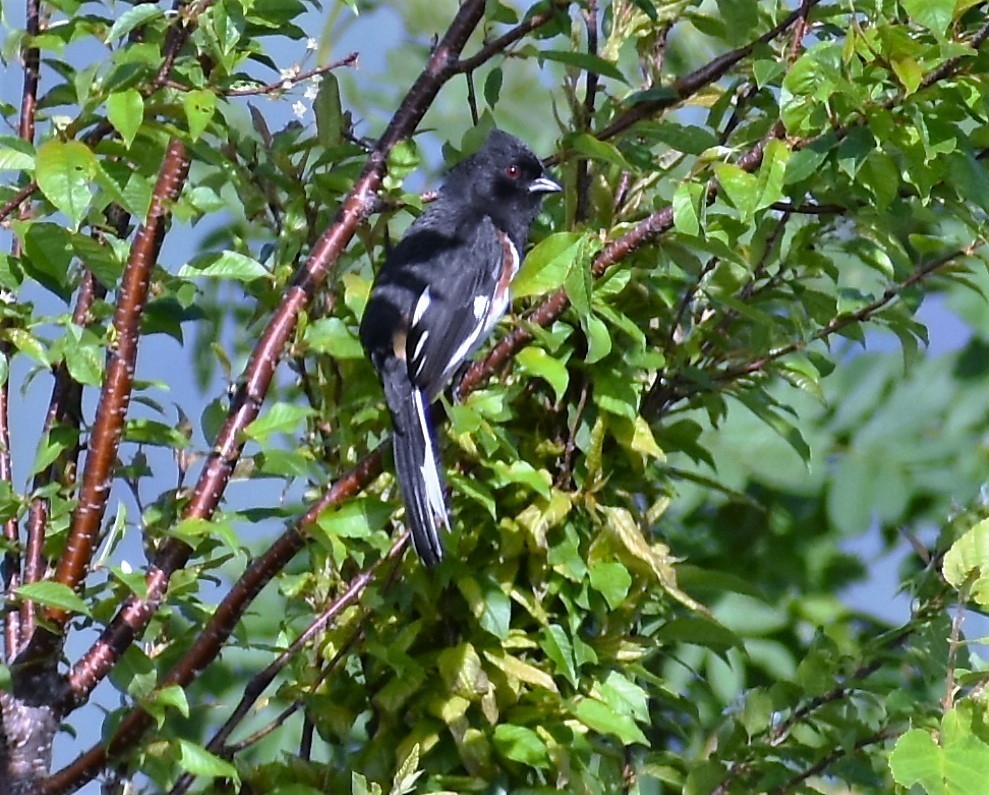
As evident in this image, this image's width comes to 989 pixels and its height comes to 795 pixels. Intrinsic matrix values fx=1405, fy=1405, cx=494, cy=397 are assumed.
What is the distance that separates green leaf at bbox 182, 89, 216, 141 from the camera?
159 cm

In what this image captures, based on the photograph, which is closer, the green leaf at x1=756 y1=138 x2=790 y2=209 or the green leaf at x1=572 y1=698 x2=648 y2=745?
the green leaf at x1=756 y1=138 x2=790 y2=209

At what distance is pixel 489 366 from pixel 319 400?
0.38m

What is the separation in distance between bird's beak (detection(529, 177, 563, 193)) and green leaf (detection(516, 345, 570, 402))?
1.01 m

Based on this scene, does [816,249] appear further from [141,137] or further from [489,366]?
[141,137]

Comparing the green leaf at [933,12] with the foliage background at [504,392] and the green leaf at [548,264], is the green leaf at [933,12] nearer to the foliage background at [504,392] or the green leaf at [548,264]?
the foliage background at [504,392]

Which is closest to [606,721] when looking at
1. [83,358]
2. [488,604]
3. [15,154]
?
[488,604]

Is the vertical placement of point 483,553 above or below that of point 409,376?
below

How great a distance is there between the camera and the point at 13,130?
2.01m

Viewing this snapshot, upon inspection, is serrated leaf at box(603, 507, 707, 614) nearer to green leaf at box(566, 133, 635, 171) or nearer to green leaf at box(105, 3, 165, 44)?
green leaf at box(566, 133, 635, 171)

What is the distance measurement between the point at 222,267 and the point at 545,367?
456 millimetres

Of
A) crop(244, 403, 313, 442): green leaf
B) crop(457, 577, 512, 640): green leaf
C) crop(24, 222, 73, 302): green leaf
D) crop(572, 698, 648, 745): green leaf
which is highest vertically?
crop(24, 222, 73, 302): green leaf

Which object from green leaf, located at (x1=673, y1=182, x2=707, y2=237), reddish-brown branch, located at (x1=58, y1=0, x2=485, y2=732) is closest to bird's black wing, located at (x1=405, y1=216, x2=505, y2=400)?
reddish-brown branch, located at (x1=58, y1=0, x2=485, y2=732)

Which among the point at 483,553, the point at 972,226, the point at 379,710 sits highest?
the point at 972,226

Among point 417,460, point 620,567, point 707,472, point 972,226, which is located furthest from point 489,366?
point 707,472
